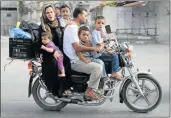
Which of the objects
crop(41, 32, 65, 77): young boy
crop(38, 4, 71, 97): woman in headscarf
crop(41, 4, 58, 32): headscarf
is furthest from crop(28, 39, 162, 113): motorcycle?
crop(41, 4, 58, 32): headscarf

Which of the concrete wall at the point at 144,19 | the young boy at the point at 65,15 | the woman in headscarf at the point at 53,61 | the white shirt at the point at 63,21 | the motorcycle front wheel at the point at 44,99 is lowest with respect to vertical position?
the motorcycle front wheel at the point at 44,99

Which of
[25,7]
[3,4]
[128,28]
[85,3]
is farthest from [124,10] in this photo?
[3,4]

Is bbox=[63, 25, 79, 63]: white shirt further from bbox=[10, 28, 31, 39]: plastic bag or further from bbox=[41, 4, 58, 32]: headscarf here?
bbox=[10, 28, 31, 39]: plastic bag

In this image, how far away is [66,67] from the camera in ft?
19.8

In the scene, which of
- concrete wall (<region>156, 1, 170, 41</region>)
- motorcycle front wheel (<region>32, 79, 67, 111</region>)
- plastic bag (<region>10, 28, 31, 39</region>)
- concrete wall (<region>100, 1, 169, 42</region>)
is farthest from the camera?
concrete wall (<region>100, 1, 169, 42</region>)

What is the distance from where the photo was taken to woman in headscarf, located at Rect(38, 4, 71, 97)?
19.5 ft

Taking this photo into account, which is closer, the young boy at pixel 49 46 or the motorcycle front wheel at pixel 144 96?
the young boy at pixel 49 46

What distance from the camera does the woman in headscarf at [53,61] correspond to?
5934 millimetres

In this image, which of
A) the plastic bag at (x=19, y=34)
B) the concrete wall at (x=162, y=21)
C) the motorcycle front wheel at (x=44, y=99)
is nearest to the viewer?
the plastic bag at (x=19, y=34)

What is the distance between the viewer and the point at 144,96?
245 inches

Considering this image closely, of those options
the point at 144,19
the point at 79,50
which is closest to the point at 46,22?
the point at 79,50

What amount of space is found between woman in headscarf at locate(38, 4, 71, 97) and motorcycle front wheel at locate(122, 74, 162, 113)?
93cm

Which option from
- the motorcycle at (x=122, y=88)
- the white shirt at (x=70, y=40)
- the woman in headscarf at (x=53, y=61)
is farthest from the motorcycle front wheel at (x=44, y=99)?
the white shirt at (x=70, y=40)

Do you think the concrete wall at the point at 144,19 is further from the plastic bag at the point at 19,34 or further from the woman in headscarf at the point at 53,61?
the plastic bag at the point at 19,34
